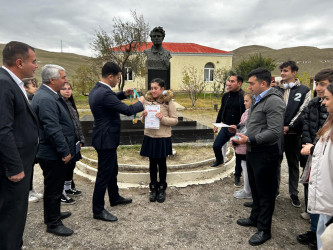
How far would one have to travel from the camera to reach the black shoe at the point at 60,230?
9.91ft

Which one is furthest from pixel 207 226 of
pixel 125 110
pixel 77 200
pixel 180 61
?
pixel 180 61

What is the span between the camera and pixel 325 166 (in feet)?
7.27

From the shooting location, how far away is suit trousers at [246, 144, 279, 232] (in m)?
2.86

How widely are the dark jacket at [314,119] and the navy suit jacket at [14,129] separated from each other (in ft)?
10.8

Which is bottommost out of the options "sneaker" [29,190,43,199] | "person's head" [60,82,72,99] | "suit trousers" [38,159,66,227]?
"sneaker" [29,190,43,199]

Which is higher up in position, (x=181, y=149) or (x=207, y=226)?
(x=181, y=149)

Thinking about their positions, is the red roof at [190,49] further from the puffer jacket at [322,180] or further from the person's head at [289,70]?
the puffer jacket at [322,180]

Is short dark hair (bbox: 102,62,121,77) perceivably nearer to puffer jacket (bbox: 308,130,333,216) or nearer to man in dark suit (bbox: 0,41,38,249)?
man in dark suit (bbox: 0,41,38,249)

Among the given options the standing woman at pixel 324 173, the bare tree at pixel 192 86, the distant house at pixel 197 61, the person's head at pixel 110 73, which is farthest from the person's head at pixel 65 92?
the distant house at pixel 197 61

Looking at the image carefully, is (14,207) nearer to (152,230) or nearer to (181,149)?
(152,230)

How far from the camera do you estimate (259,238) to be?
293cm

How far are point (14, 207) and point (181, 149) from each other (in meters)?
4.36

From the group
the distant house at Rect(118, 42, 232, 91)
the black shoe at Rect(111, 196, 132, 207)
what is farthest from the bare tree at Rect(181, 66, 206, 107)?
the black shoe at Rect(111, 196, 132, 207)

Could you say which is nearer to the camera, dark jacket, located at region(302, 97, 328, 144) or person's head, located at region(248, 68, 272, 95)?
person's head, located at region(248, 68, 272, 95)
